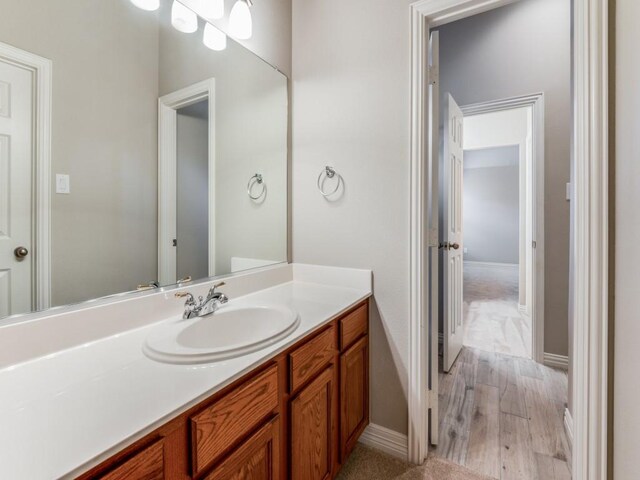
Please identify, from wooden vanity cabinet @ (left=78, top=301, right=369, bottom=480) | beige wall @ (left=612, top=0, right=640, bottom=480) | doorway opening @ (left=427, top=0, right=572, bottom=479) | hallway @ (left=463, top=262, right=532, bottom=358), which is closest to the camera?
wooden vanity cabinet @ (left=78, top=301, right=369, bottom=480)

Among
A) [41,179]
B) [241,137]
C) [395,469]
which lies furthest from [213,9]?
[395,469]

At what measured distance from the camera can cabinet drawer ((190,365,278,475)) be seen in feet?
2.14

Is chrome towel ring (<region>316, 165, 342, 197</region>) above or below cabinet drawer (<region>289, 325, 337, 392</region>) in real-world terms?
above

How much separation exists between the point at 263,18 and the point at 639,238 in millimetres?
1804

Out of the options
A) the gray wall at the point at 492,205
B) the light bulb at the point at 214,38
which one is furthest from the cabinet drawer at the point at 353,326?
the gray wall at the point at 492,205

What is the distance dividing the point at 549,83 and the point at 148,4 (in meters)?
2.63

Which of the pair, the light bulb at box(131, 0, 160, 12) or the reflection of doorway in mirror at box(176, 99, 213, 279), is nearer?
the light bulb at box(131, 0, 160, 12)

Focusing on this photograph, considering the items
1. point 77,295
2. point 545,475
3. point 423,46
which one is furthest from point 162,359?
point 545,475

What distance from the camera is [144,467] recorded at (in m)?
0.55

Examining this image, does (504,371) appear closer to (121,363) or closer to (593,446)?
(593,446)

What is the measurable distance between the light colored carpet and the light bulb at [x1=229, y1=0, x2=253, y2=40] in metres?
2.10

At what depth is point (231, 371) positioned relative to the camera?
2.36 feet

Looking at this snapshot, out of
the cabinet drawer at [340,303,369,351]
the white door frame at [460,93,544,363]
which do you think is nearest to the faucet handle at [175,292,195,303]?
the cabinet drawer at [340,303,369,351]

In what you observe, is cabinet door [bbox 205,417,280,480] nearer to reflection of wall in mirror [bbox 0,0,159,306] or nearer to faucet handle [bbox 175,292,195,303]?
faucet handle [bbox 175,292,195,303]
